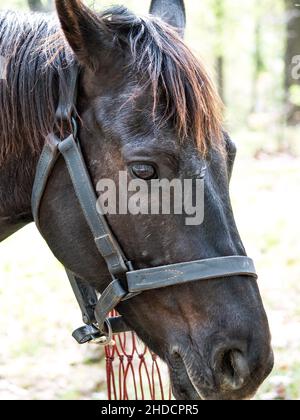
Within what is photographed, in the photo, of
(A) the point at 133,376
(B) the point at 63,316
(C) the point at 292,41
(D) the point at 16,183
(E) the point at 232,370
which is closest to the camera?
(E) the point at 232,370

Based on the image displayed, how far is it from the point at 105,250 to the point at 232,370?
0.63 metres

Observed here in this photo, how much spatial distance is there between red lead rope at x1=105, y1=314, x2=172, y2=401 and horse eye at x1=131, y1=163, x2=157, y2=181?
2.74 ft

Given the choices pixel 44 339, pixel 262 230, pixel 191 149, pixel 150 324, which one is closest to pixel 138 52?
pixel 191 149

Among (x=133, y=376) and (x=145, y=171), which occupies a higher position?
(x=145, y=171)

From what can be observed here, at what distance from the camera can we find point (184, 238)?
82.8 inches

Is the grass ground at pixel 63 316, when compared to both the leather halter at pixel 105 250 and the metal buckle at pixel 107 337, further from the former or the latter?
the leather halter at pixel 105 250

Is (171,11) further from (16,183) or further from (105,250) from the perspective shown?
(105,250)

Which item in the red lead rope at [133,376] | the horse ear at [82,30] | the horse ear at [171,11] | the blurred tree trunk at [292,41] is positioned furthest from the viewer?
the blurred tree trunk at [292,41]

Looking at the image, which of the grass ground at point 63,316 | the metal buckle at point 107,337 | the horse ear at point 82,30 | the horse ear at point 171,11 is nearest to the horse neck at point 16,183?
the horse ear at point 82,30

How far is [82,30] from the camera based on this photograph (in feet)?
7.15

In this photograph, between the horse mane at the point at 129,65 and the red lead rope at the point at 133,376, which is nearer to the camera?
the horse mane at the point at 129,65

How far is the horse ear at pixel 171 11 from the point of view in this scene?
9.17ft

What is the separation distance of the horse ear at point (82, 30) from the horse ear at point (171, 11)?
65 centimetres

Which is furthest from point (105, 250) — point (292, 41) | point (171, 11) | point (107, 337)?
point (292, 41)
